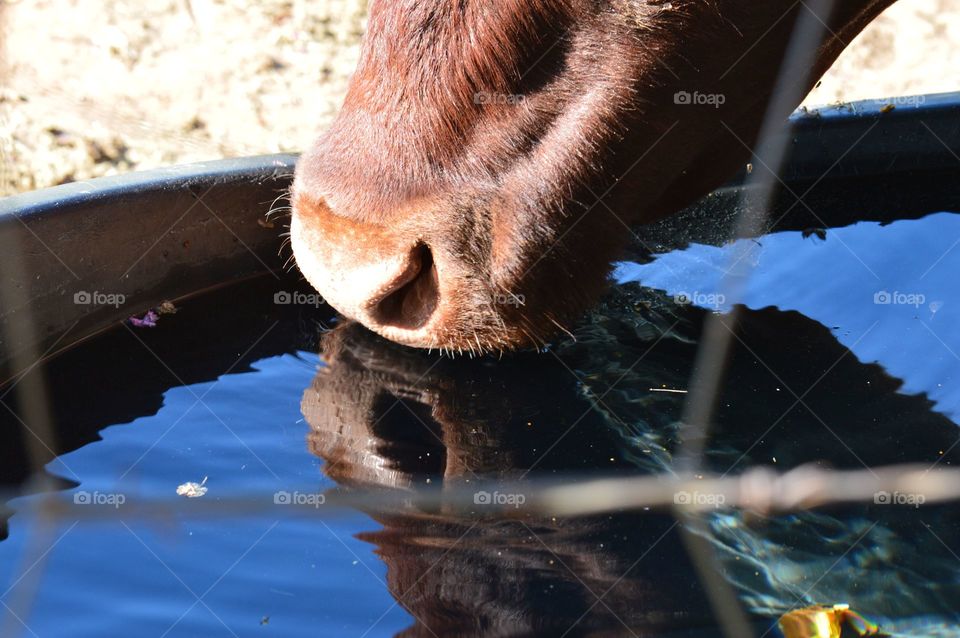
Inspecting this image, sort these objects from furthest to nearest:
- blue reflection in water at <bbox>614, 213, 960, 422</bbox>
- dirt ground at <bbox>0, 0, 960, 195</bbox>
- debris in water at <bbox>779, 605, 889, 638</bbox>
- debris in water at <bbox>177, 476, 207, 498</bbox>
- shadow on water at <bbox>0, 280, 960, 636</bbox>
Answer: dirt ground at <bbox>0, 0, 960, 195</bbox> < blue reflection in water at <bbox>614, 213, 960, 422</bbox> < debris in water at <bbox>177, 476, 207, 498</bbox> < shadow on water at <bbox>0, 280, 960, 636</bbox> < debris in water at <bbox>779, 605, 889, 638</bbox>

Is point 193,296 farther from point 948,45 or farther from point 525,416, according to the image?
point 948,45

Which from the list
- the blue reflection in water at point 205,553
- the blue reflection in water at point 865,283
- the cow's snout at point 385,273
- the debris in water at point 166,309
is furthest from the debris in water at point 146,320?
the blue reflection in water at point 865,283

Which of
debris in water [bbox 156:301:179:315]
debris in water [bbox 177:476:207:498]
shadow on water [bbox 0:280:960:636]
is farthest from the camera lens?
debris in water [bbox 156:301:179:315]

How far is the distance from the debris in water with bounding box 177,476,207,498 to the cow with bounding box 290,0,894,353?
42 cm

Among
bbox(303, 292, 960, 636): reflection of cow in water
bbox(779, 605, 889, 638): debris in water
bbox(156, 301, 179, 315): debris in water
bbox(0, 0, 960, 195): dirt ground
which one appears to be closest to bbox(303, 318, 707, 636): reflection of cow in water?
bbox(303, 292, 960, 636): reflection of cow in water

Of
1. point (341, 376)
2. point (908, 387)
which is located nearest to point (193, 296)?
point (341, 376)

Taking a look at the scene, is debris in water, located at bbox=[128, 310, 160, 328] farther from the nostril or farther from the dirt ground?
the dirt ground

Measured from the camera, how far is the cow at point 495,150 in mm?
2156

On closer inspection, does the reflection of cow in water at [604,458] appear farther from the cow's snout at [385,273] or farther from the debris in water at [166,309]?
Answer: the debris in water at [166,309]

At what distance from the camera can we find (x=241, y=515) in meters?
1.96

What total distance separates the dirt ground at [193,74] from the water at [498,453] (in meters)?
1.72

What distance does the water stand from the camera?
181 centimetres

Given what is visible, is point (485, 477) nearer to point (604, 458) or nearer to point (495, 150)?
point (604, 458)

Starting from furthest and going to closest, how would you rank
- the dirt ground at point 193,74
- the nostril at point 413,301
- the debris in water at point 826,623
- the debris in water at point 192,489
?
the dirt ground at point 193,74 < the nostril at point 413,301 < the debris in water at point 192,489 < the debris in water at point 826,623
